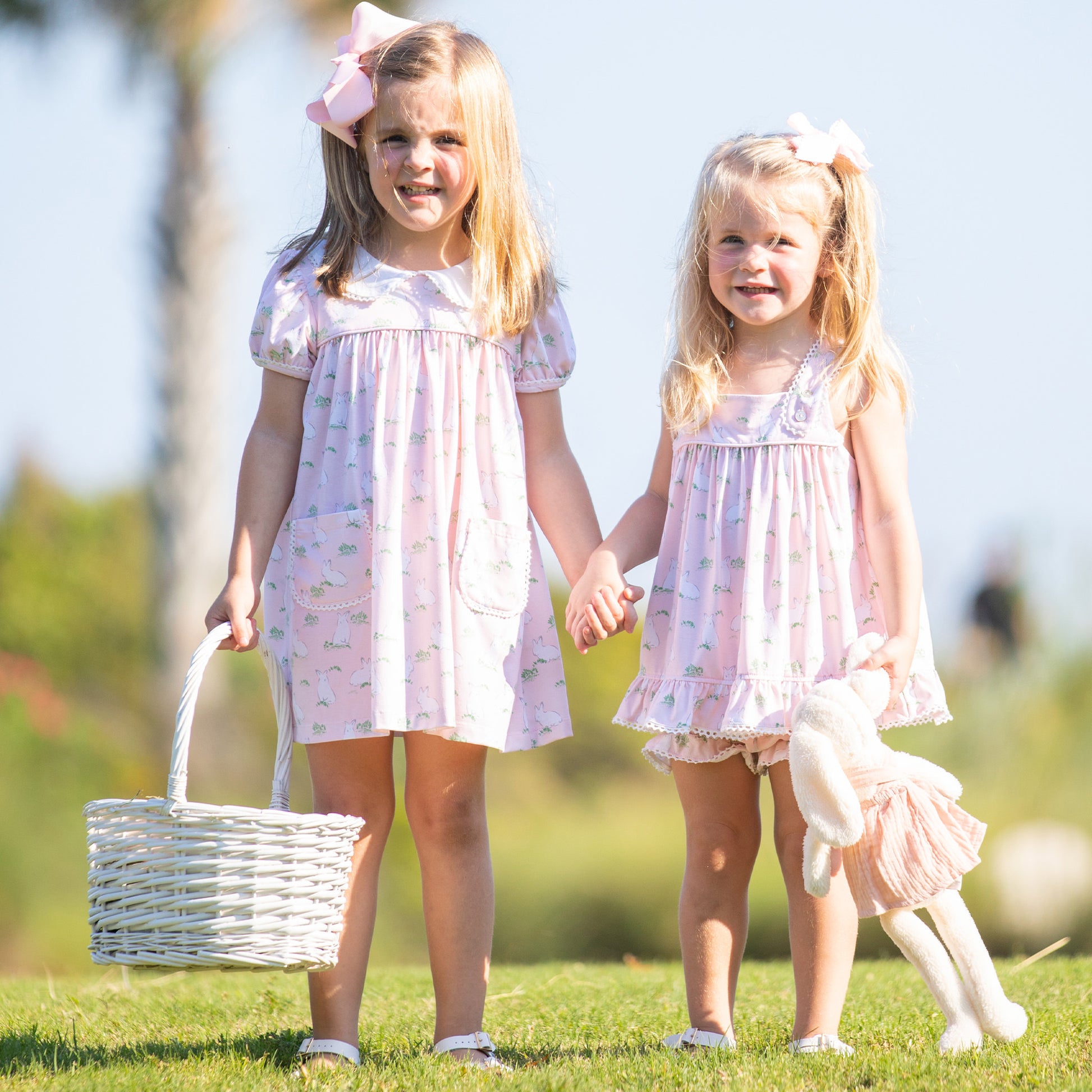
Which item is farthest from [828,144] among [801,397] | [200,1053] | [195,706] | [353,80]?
[200,1053]

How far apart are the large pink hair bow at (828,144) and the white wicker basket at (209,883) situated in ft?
5.31

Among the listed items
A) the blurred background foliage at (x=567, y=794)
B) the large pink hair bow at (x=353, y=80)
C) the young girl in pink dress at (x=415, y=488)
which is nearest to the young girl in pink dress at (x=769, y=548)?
the young girl in pink dress at (x=415, y=488)

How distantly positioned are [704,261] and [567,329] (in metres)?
0.33

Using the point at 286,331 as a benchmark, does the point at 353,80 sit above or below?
above

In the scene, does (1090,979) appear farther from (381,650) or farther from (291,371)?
(291,371)

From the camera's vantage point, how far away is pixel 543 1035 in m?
2.97

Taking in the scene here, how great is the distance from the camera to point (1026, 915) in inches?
293

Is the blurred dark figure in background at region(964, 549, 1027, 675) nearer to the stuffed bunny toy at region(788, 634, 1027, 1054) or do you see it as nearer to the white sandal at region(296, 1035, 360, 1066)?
the stuffed bunny toy at region(788, 634, 1027, 1054)

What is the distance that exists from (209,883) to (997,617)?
272 inches

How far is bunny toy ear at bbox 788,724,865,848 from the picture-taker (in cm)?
230

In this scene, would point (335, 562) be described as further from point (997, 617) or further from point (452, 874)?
point (997, 617)

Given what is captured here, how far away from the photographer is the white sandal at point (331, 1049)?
2520 mm

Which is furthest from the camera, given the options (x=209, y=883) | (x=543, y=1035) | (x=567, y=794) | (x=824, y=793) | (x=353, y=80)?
(x=567, y=794)

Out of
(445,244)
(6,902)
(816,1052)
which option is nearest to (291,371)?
(445,244)
